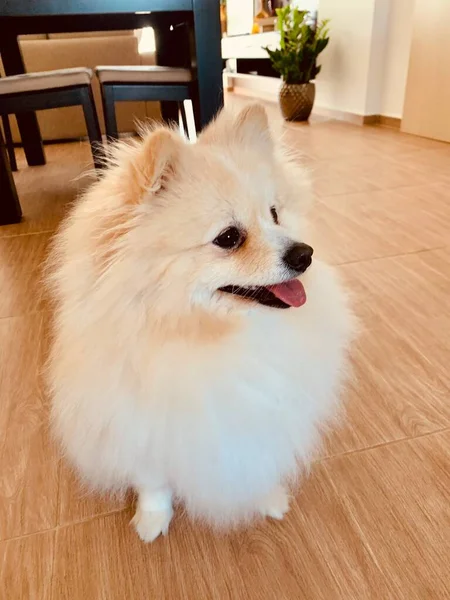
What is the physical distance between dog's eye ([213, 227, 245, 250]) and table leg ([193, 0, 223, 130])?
5.40 ft

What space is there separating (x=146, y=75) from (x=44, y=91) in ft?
1.68

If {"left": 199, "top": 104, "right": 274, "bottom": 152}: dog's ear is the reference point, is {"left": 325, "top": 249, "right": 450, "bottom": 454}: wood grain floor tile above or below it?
below

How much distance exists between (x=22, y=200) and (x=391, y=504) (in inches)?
108

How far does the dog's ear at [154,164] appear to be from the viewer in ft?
2.23

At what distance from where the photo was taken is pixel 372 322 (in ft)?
5.22

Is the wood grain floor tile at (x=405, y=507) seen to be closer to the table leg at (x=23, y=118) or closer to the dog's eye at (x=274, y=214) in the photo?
the dog's eye at (x=274, y=214)

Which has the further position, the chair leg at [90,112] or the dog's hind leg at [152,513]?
the chair leg at [90,112]

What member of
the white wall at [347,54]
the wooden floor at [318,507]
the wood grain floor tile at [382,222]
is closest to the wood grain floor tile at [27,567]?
the wooden floor at [318,507]

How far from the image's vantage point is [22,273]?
207 cm

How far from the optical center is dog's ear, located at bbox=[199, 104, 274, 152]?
2.81ft

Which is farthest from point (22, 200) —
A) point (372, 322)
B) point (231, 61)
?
point (231, 61)

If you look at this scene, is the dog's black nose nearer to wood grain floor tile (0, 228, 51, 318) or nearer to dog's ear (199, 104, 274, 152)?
dog's ear (199, 104, 274, 152)

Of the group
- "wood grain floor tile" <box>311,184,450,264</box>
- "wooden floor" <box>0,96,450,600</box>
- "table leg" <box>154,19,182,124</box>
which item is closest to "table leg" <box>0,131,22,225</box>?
"wooden floor" <box>0,96,450,600</box>

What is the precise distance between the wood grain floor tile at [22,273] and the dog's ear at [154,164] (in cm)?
122
